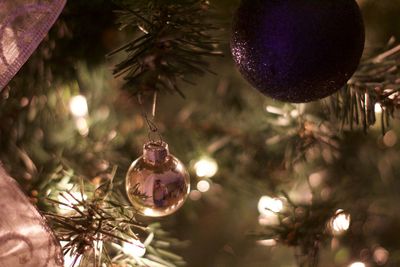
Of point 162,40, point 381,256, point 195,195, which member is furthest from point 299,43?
point 195,195

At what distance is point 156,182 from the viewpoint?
0.52 m

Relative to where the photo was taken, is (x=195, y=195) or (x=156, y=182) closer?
(x=156, y=182)

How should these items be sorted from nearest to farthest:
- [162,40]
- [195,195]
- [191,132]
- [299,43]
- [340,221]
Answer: [299,43] → [162,40] → [340,221] → [191,132] → [195,195]

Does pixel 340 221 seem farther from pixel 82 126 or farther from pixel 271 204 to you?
pixel 82 126

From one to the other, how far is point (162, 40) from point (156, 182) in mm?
147

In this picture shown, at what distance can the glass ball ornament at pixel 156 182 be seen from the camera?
0.52m

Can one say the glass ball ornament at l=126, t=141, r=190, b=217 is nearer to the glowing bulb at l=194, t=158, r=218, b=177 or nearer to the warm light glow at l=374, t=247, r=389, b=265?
the glowing bulb at l=194, t=158, r=218, b=177

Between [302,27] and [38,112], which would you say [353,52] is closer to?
[302,27]

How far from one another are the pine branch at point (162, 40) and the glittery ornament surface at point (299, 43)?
0.31 ft

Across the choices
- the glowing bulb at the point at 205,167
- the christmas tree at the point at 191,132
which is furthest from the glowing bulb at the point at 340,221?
the glowing bulb at the point at 205,167

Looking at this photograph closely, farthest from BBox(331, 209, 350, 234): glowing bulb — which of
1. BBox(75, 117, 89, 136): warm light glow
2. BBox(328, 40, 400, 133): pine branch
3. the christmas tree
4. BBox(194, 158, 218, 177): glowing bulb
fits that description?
BBox(75, 117, 89, 136): warm light glow

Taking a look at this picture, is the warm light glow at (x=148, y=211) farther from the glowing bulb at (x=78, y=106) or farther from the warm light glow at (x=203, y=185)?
the warm light glow at (x=203, y=185)

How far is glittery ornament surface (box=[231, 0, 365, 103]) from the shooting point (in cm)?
40

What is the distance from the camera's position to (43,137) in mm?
693
